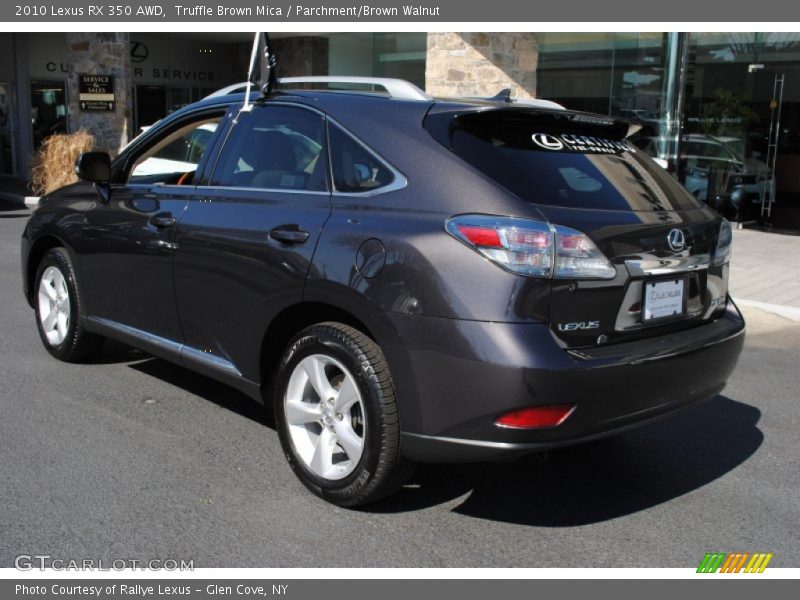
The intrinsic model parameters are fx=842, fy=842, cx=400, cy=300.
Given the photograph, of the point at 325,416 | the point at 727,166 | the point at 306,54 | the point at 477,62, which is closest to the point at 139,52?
the point at 306,54

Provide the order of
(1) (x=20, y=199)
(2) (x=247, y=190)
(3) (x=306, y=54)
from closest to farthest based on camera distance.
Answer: (2) (x=247, y=190) → (1) (x=20, y=199) → (3) (x=306, y=54)

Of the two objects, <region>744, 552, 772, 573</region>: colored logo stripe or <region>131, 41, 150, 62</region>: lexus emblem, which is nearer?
<region>744, 552, 772, 573</region>: colored logo stripe

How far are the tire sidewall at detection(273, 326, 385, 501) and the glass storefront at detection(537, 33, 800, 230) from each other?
11500mm

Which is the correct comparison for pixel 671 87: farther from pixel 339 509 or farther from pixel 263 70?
pixel 339 509

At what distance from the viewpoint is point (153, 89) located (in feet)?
77.4

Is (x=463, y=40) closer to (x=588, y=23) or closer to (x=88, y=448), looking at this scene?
(x=588, y=23)

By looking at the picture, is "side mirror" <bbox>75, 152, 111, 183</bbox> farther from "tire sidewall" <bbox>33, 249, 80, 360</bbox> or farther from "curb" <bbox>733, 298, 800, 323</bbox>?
"curb" <bbox>733, 298, 800, 323</bbox>

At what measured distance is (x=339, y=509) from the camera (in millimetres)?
3664

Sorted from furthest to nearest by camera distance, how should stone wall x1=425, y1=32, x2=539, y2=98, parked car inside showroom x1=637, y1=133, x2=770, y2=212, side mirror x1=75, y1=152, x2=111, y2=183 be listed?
→ 1. parked car inside showroom x1=637, y1=133, x2=770, y2=212
2. stone wall x1=425, y1=32, x2=539, y2=98
3. side mirror x1=75, y1=152, x2=111, y2=183

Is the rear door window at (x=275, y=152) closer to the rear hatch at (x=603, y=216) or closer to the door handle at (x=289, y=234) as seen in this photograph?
the door handle at (x=289, y=234)

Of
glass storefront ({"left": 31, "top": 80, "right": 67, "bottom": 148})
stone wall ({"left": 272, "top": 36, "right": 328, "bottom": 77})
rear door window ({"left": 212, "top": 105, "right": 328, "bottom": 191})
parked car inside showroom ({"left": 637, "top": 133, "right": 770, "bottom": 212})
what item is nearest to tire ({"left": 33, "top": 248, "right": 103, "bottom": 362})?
rear door window ({"left": 212, "top": 105, "right": 328, "bottom": 191})

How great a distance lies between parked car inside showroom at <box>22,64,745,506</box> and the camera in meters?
3.14

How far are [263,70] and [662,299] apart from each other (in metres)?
2.30

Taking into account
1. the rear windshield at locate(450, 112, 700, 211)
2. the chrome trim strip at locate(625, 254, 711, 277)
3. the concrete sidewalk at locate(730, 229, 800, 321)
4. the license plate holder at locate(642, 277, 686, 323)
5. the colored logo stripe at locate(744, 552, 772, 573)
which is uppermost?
the rear windshield at locate(450, 112, 700, 211)
